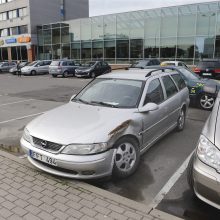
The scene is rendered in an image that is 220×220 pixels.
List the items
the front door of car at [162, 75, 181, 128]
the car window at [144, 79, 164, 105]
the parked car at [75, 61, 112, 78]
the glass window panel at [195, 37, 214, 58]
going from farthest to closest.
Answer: the glass window panel at [195, 37, 214, 58] → the parked car at [75, 61, 112, 78] → the front door of car at [162, 75, 181, 128] → the car window at [144, 79, 164, 105]

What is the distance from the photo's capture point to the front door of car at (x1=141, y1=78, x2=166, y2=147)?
14.7 ft

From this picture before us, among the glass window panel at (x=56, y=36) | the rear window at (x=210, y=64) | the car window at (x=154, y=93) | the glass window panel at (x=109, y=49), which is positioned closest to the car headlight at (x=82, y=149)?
the car window at (x=154, y=93)

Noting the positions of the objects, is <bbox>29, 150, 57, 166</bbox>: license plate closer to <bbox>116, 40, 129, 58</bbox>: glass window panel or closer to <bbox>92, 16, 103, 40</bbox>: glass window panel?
<bbox>116, 40, 129, 58</bbox>: glass window panel

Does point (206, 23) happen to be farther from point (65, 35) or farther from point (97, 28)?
point (65, 35)

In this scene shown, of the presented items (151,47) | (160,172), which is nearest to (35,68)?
(151,47)

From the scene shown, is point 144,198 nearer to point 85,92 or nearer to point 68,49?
point 85,92

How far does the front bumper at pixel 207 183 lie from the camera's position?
2746 millimetres

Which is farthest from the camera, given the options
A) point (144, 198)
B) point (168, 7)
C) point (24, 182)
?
point (168, 7)

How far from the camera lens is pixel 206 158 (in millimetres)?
2912

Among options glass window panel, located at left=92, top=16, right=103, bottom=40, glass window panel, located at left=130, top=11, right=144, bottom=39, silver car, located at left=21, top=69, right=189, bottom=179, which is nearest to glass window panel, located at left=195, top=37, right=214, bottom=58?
glass window panel, located at left=130, top=11, right=144, bottom=39

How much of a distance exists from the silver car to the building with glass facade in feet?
67.2

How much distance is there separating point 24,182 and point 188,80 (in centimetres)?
702

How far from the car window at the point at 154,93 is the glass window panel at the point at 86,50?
27721 mm

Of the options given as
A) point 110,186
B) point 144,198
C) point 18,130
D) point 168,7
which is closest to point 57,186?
point 110,186
